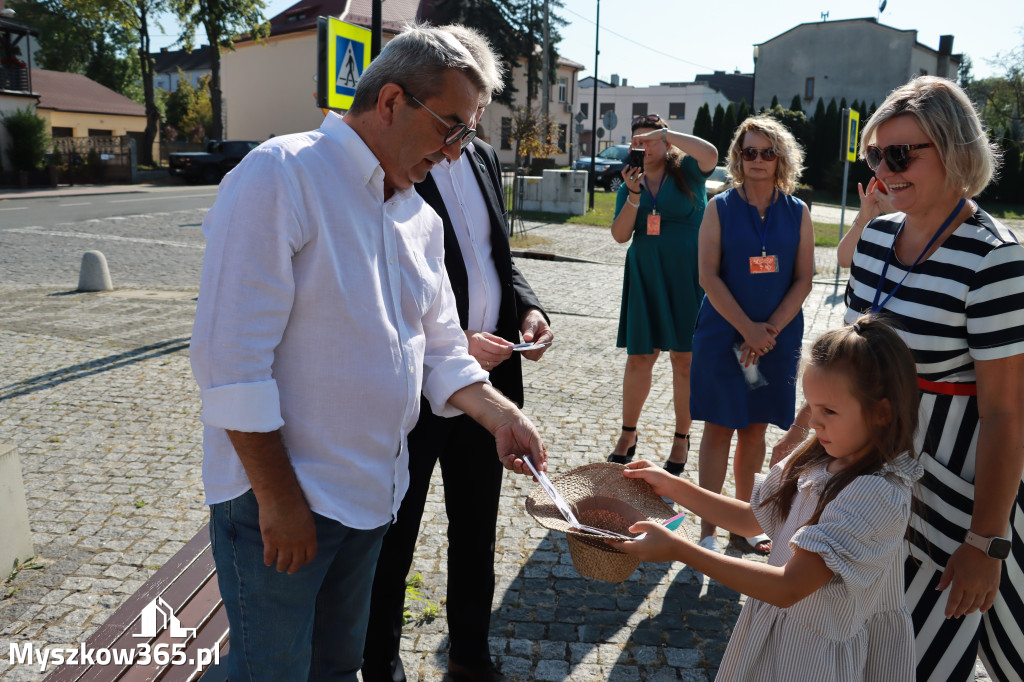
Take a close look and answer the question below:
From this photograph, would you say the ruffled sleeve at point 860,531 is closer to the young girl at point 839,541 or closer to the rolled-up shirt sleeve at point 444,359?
the young girl at point 839,541

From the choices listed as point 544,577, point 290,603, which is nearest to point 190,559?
point 544,577

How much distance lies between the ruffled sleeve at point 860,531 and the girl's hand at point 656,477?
0.44 m

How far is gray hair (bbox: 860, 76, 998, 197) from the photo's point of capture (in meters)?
2.09

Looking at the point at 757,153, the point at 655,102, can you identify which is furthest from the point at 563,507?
the point at 655,102

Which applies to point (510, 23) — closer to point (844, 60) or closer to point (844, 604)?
point (844, 60)

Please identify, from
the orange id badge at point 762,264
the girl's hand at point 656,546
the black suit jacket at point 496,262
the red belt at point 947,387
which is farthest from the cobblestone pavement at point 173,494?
the orange id badge at point 762,264

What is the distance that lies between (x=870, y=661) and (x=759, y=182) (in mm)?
2520

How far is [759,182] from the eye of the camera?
13.0 feet

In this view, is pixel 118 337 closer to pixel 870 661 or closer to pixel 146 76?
pixel 870 661

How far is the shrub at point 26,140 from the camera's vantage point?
29.4m

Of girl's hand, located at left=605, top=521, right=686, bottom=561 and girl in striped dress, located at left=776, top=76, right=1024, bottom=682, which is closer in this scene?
girl's hand, located at left=605, top=521, right=686, bottom=561

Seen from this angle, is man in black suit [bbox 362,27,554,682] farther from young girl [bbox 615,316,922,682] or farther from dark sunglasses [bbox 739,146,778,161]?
dark sunglasses [bbox 739,146,778,161]

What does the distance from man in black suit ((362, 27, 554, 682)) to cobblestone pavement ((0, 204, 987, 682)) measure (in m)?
0.30

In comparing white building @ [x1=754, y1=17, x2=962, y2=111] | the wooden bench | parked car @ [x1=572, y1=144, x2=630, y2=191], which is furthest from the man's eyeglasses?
white building @ [x1=754, y1=17, x2=962, y2=111]
